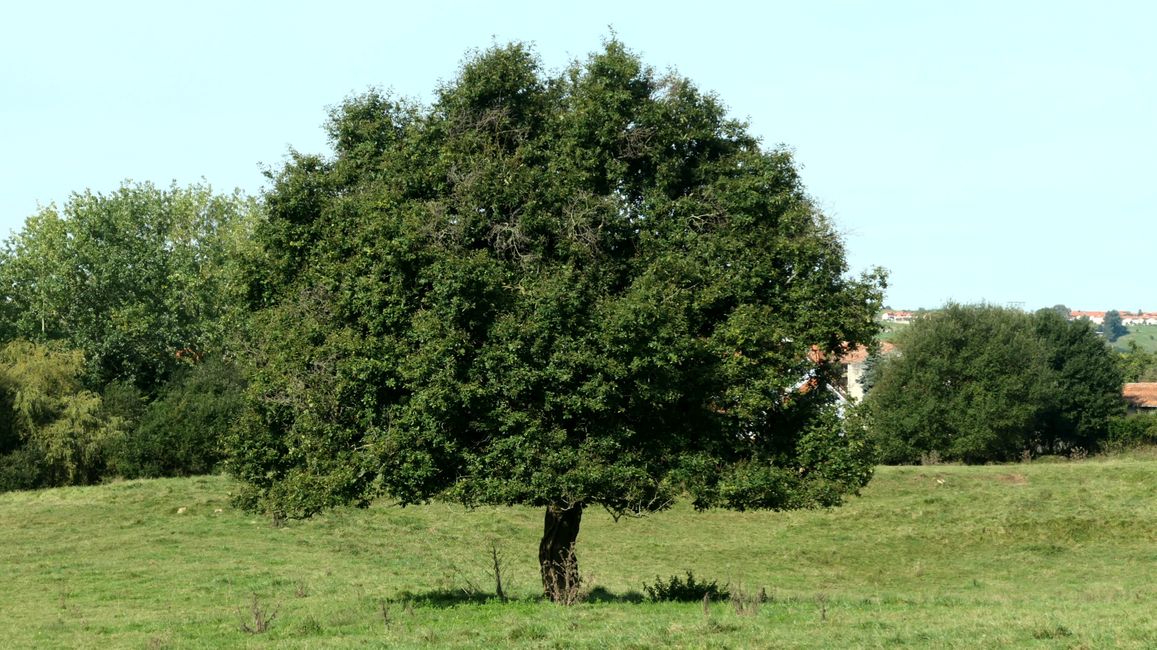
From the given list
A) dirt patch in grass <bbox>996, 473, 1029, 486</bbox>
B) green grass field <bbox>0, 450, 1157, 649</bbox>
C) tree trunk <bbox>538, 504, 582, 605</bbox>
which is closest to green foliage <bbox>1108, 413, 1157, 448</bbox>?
green grass field <bbox>0, 450, 1157, 649</bbox>

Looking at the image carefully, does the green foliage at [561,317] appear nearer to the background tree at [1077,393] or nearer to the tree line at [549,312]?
the tree line at [549,312]

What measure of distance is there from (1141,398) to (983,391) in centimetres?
4567

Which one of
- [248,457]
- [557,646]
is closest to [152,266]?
[248,457]

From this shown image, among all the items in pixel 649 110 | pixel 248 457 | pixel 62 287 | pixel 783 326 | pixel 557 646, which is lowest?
pixel 557 646

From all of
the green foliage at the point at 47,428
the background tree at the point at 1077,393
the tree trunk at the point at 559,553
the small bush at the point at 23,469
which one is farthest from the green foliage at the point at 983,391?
the tree trunk at the point at 559,553

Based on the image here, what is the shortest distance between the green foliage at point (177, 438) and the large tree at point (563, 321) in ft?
117

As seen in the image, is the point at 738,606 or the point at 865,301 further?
the point at 865,301

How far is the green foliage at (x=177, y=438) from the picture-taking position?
60.6m

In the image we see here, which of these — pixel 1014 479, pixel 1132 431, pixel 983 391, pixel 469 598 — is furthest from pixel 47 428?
pixel 1132 431

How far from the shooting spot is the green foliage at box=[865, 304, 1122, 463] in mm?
83562

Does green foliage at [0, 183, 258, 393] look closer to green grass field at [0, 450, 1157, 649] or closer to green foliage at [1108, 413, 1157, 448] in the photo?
green grass field at [0, 450, 1157, 649]

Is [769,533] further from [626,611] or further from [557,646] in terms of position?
[557,646]

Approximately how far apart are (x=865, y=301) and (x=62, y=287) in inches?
2384

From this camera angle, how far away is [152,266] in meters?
73.5
